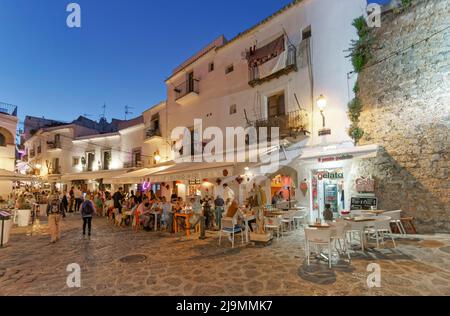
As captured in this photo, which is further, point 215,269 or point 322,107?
point 322,107

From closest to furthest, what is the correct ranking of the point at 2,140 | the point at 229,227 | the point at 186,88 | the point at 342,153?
1. the point at 229,227
2. the point at 342,153
3. the point at 186,88
4. the point at 2,140

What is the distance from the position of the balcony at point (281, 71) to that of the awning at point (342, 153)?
14.3 ft

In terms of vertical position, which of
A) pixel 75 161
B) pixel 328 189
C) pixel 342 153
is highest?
pixel 75 161

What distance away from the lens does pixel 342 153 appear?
8.95 meters

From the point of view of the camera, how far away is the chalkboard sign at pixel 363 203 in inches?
356

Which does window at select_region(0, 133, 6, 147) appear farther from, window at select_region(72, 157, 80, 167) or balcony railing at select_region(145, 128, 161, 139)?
balcony railing at select_region(145, 128, 161, 139)

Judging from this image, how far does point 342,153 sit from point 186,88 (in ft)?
40.9

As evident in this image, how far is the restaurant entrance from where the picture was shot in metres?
10.4

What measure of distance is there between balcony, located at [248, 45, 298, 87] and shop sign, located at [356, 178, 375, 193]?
6047 mm

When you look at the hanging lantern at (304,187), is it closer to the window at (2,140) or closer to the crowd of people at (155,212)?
the crowd of people at (155,212)

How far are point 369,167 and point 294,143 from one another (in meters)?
3.28

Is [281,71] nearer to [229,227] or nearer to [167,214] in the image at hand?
[229,227]

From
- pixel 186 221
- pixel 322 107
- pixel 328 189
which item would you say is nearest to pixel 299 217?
pixel 328 189
